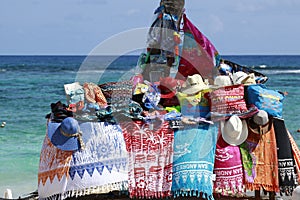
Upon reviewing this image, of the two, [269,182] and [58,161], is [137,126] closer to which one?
[58,161]

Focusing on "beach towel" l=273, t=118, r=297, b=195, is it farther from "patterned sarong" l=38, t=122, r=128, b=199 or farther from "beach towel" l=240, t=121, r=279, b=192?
"patterned sarong" l=38, t=122, r=128, b=199

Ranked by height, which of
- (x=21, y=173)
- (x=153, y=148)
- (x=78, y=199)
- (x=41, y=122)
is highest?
(x=41, y=122)

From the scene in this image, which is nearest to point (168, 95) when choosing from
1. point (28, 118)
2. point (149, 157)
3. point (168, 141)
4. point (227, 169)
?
point (168, 141)

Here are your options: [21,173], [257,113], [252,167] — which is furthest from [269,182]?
[21,173]

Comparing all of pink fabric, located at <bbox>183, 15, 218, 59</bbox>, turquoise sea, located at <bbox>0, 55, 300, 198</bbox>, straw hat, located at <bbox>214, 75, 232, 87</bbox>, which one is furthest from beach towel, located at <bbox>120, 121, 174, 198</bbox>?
pink fabric, located at <bbox>183, 15, 218, 59</bbox>

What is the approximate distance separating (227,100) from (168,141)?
646 millimetres

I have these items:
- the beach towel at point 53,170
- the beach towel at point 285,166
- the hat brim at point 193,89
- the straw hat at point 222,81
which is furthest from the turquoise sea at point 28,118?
the beach towel at point 285,166

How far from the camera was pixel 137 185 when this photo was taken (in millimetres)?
5684

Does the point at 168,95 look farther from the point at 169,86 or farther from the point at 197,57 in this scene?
the point at 197,57

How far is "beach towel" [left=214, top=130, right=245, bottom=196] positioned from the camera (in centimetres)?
588

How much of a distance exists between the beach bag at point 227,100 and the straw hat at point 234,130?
0.29 feet

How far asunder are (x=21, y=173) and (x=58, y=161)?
6.64 meters

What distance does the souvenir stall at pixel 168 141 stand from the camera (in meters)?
5.57

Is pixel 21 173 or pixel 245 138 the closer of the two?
pixel 245 138
